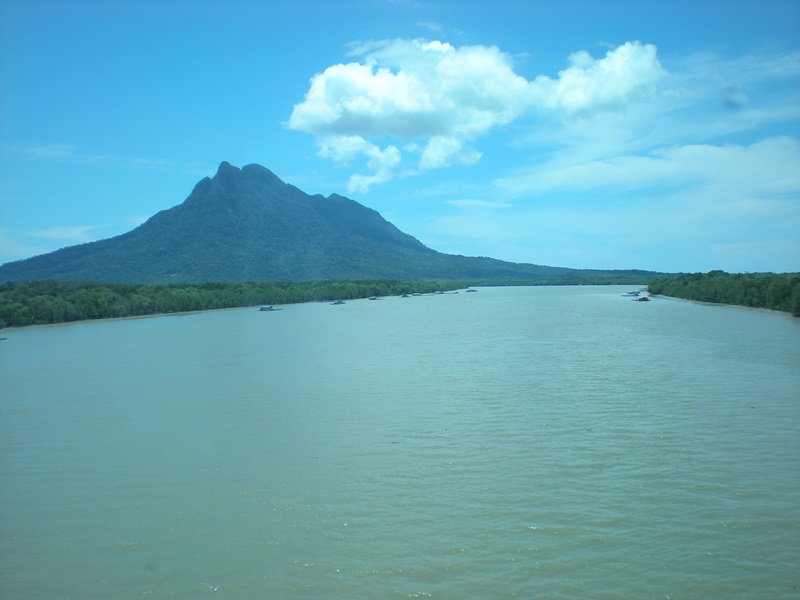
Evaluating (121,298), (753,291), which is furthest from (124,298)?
(753,291)

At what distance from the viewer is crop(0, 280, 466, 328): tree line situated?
154 feet

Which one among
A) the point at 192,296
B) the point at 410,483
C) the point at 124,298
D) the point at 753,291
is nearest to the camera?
the point at 410,483

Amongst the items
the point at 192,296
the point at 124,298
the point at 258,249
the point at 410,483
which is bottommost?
the point at 410,483

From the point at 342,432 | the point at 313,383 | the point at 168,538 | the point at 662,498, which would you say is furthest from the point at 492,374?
the point at 168,538

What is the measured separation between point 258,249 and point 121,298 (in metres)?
86.0

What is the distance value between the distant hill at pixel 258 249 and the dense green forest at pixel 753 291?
80.9 meters

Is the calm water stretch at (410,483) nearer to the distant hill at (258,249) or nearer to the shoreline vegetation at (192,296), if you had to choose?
the shoreline vegetation at (192,296)

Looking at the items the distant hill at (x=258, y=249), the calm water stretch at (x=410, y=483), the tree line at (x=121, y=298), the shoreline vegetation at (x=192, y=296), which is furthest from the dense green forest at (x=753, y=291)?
the distant hill at (x=258, y=249)

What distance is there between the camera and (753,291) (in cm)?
4591

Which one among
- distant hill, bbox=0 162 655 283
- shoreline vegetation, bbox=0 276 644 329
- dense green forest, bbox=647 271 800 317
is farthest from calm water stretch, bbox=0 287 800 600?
distant hill, bbox=0 162 655 283

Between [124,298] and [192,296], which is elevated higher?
[192,296]

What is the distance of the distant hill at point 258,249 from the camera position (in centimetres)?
11525

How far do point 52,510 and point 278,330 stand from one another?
2937 cm

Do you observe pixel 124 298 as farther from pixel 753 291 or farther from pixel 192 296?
pixel 753 291
